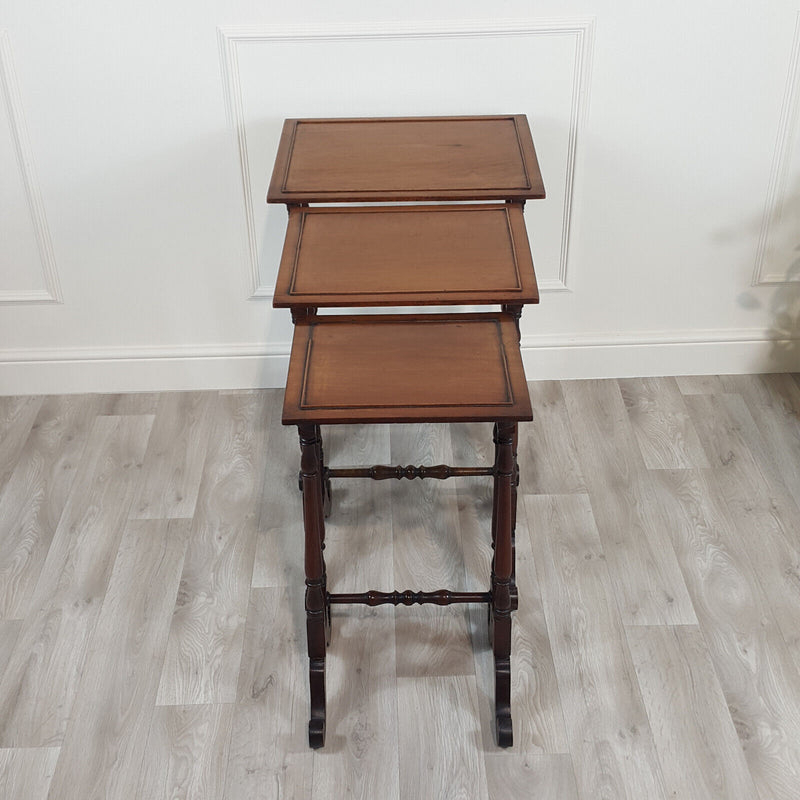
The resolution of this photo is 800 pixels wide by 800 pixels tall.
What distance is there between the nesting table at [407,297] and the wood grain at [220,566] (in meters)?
0.26

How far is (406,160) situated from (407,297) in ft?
2.06

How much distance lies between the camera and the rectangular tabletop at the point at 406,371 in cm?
184

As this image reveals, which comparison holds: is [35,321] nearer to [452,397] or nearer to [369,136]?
[369,136]

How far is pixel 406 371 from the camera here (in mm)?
1947

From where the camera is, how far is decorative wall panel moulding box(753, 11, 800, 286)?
9.40 ft

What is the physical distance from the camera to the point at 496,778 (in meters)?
2.10

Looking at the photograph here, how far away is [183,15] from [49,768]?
6.44 feet

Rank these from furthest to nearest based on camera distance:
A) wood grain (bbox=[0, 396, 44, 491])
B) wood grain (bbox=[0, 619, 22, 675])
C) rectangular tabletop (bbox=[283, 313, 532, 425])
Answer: wood grain (bbox=[0, 396, 44, 491])
wood grain (bbox=[0, 619, 22, 675])
rectangular tabletop (bbox=[283, 313, 532, 425])

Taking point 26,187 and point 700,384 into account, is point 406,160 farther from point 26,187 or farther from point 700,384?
point 700,384

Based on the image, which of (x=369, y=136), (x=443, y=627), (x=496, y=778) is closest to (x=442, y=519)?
(x=443, y=627)

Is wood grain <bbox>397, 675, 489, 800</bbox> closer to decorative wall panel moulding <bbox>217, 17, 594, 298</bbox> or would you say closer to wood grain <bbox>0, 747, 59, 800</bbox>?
wood grain <bbox>0, 747, 59, 800</bbox>

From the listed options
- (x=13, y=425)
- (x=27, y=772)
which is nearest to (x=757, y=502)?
(x=27, y=772)

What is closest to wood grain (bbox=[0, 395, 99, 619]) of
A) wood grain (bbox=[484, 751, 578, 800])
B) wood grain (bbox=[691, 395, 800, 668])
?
wood grain (bbox=[484, 751, 578, 800])

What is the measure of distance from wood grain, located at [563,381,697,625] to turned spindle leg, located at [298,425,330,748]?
0.78m
